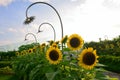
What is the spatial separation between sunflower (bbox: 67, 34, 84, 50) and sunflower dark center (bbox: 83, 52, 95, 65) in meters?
0.82

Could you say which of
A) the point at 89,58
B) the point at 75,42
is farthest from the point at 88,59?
the point at 75,42

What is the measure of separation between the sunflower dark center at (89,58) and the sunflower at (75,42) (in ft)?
2.69

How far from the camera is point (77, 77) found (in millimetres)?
4566

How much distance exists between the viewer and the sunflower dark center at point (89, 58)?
13.4ft

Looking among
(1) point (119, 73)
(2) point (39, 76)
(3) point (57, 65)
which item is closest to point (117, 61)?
(1) point (119, 73)

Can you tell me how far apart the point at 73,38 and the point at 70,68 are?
449 millimetres

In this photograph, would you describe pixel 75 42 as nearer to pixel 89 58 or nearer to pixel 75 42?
pixel 75 42

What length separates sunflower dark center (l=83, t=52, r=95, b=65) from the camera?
4.09 m

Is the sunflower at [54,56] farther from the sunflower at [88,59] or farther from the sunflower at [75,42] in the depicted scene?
Answer: the sunflower at [88,59]

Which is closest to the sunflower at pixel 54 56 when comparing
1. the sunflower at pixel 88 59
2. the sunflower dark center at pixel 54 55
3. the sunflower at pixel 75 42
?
the sunflower dark center at pixel 54 55

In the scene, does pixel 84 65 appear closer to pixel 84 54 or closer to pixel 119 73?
pixel 84 54

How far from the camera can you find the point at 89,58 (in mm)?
4121

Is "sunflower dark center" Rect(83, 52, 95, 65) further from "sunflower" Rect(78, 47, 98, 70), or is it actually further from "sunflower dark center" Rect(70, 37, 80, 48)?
"sunflower dark center" Rect(70, 37, 80, 48)

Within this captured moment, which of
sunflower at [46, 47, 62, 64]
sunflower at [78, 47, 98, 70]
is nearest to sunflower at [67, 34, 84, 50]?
sunflower at [46, 47, 62, 64]
